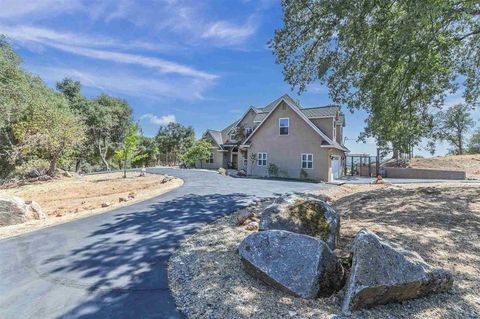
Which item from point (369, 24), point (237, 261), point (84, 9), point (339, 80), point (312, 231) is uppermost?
point (84, 9)

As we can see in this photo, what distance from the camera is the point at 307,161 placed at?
873 inches

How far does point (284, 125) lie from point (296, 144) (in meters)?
2.02

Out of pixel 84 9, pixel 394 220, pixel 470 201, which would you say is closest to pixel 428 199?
pixel 470 201

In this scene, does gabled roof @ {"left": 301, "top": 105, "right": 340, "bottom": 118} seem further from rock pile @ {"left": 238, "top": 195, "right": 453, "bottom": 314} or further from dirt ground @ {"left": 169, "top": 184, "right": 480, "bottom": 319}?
rock pile @ {"left": 238, "top": 195, "right": 453, "bottom": 314}

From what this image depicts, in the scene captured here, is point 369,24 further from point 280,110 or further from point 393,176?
point 393,176

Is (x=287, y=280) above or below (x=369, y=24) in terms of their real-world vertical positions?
below

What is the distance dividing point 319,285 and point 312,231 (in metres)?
1.52

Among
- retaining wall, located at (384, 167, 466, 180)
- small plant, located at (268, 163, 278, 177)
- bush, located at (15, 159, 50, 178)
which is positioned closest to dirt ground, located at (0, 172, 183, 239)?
bush, located at (15, 159, 50, 178)

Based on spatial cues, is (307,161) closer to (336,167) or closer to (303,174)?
(303,174)

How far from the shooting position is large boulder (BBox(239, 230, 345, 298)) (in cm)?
370

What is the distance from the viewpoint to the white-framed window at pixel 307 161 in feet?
72.0

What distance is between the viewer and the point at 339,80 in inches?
448

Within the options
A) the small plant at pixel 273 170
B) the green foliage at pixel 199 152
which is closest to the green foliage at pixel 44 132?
the green foliage at pixel 199 152

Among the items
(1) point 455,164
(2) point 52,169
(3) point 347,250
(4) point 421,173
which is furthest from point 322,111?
(2) point 52,169
